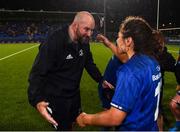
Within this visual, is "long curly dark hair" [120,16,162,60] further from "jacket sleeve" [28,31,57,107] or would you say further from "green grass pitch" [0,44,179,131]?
"green grass pitch" [0,44,179,131]

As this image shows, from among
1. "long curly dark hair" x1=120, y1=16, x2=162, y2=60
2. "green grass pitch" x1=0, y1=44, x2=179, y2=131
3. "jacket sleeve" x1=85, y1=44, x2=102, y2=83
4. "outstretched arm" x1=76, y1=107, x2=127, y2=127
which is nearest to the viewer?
"outstretched arm" x1=76, y1=107, x2=127, y2=127

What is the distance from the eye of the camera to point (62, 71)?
5.04 meters

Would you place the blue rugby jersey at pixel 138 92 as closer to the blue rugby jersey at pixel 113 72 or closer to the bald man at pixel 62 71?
the bald man at pixel 62 71

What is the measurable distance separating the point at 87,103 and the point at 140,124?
24.0 feet

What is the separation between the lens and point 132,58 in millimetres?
3330

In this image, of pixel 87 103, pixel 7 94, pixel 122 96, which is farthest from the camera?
pixel 7 94

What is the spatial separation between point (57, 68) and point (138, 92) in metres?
1.94

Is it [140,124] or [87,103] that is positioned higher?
[140,124]

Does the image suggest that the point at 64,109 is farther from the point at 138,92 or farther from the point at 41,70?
the point at 138,92

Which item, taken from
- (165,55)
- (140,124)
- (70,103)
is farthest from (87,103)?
(140,124)

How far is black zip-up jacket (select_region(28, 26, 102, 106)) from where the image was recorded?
4.64 metres

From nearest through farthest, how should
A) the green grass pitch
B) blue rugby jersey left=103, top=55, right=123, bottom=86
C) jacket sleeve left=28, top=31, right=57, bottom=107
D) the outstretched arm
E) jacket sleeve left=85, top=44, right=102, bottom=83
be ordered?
the outstretched arm
jacket sleeve left=28, top=31, right=57, bottom=107
jacket sleeve left=85, top=44, right=102, bottom=83
blue rugby jersey left=103, top=55, right=123, bottom=86
the green grass pitch

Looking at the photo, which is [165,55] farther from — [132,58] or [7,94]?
[7,94]

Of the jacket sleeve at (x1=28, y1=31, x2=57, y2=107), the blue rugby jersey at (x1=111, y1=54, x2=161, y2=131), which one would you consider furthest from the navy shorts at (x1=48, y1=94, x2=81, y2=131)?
the blue rugby jersey at (x1=111, y1=54, x2=161, y2=131)
